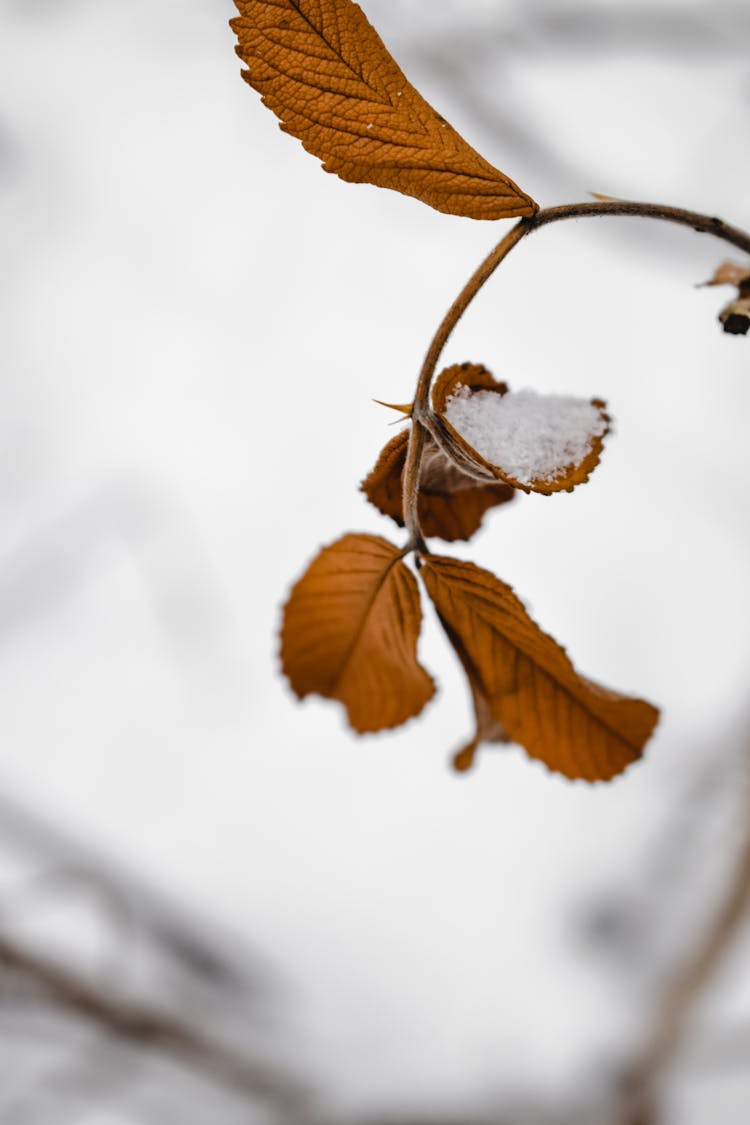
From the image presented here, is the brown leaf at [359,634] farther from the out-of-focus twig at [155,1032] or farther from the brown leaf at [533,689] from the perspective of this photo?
the out-of-focus twig at [155,1032]

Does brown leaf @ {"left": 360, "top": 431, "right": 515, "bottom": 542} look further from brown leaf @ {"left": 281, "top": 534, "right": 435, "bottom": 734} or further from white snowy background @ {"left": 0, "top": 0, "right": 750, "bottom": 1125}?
white snowy background @ {"left": 0, "top": 0, "right": 750, "bottom": 1125}

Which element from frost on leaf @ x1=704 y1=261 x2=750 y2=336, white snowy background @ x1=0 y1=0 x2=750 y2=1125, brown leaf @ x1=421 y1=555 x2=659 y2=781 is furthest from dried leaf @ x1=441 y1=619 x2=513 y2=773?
white snowy background @ x1=0 y1=0 x2=750 y2=1125

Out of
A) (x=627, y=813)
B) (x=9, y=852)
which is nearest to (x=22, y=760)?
(x=9, y=852)

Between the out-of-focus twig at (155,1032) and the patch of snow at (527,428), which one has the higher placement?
the patch of snow at (527,428)

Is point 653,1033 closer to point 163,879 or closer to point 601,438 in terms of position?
point 163,879

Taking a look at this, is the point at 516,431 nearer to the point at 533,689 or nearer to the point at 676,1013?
the point at 533,689

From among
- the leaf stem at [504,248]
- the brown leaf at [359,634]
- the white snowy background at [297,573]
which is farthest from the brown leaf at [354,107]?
the white snowy background at [297,573]

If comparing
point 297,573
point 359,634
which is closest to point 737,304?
point 359,634
